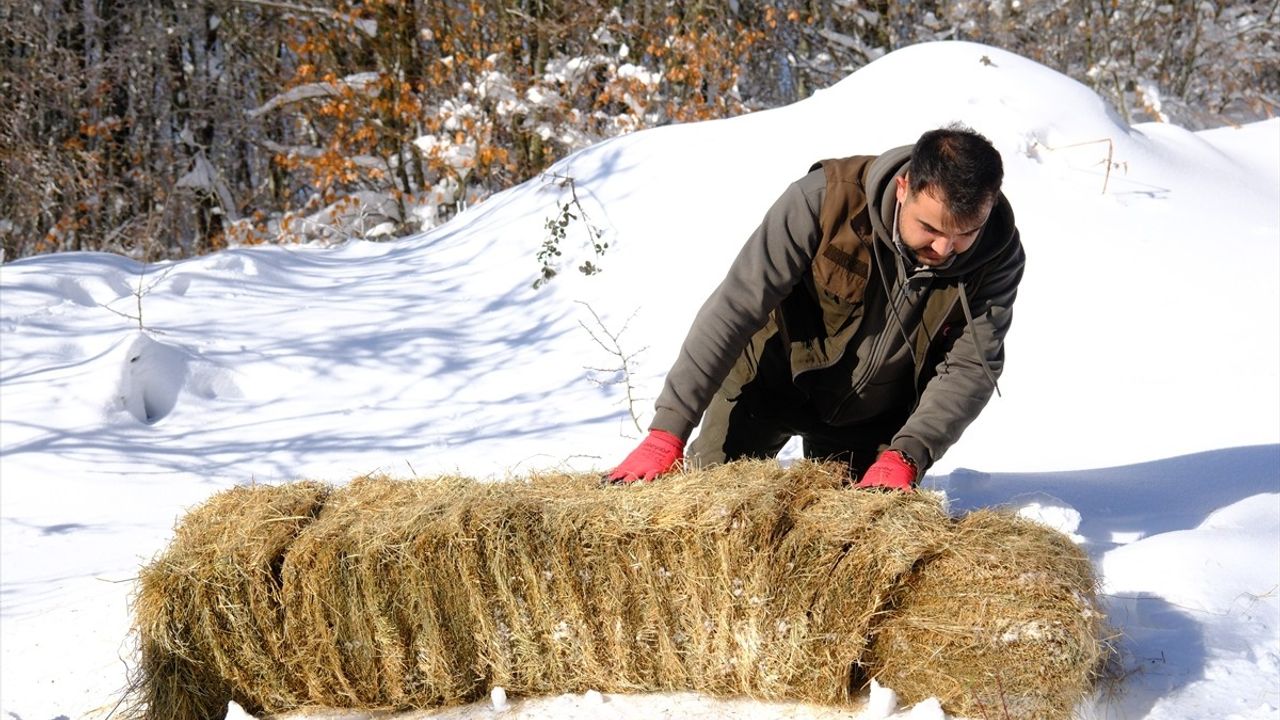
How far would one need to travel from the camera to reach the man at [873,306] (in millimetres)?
2734

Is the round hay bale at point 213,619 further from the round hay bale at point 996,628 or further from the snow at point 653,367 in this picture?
the round hay bale at point 996,628

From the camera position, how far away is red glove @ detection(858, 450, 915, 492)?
2.89 m

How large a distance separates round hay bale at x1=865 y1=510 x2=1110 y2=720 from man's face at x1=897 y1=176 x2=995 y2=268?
28.3 inches

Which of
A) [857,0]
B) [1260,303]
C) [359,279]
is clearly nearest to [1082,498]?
[1260,303]

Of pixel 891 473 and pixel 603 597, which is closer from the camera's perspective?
pixel 603 597

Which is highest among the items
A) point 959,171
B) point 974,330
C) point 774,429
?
point 959,171

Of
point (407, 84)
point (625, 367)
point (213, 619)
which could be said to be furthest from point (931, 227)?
point (407, 84)

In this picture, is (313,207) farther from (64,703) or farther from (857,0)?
(64,703)

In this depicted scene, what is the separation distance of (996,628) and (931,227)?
1.00m

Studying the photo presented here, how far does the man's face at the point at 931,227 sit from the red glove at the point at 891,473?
1.79 feet

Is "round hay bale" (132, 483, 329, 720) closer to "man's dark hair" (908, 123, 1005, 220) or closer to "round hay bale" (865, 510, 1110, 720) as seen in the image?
"round hay bale" (865, 510, 1110, 720)

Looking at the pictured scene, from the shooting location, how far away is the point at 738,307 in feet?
9.64

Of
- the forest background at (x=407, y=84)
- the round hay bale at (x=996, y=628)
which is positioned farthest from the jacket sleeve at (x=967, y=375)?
the forest background at (x=407, y=84)

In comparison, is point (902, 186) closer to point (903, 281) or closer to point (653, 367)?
point (903, 281)
